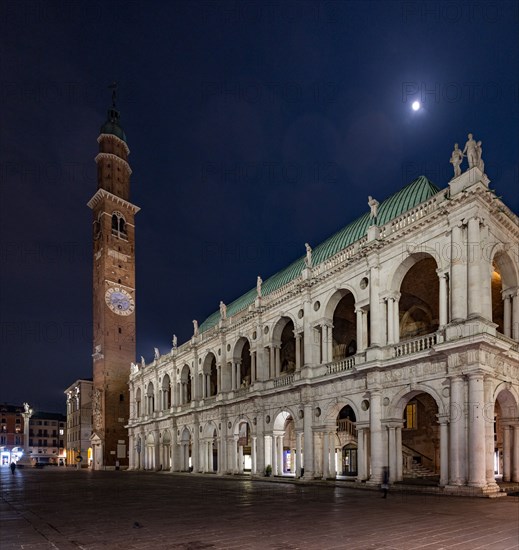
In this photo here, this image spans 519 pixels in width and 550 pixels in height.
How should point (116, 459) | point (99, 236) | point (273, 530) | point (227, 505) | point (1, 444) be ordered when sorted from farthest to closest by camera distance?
point (1, 444) → point (99, 236) → point (116, 459) → point (227, 505) → point (273, 530)

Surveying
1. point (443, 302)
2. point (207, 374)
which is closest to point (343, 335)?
point (443, 302)

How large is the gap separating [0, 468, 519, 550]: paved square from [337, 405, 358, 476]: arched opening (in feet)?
48.7

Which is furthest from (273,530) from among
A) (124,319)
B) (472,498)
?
(124,319)

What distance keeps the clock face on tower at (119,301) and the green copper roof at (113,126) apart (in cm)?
2430

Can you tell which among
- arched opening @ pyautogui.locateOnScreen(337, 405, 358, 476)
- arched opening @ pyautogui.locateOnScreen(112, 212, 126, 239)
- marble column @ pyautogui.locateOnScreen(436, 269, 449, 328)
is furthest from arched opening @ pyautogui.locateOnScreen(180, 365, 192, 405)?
marble column @ pyautogui.locateOnScreen(436, 269, 449, 328)

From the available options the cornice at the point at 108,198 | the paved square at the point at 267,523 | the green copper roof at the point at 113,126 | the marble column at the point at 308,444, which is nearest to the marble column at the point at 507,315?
the paved square at the point at 267,523

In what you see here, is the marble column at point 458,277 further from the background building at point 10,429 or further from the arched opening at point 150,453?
the background building at point 10,429

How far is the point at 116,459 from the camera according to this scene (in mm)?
69500

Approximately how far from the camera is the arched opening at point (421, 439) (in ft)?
102

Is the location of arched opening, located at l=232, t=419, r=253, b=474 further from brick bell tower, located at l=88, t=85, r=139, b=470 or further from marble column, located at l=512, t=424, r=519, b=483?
brick bell tower, located at l=88, t=85, r=139, b=470

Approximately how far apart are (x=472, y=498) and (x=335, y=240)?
1968 centimetres

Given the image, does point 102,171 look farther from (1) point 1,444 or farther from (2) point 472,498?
(1) point 1,444

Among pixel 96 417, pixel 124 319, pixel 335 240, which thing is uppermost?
pixel 335 240

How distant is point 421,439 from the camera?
107 ft
